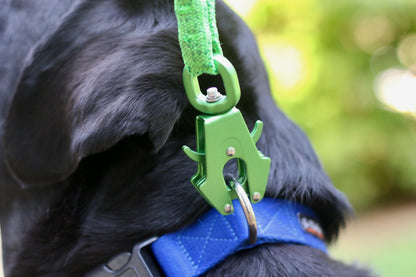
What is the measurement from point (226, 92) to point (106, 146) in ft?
0.83

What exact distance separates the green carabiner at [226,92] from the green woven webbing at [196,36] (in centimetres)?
2

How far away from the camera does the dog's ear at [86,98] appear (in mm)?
976

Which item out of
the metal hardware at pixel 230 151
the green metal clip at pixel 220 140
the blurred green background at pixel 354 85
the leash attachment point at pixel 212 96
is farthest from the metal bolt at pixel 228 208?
the blurred green background at pixel 354 85

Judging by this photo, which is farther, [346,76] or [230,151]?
[346,76]

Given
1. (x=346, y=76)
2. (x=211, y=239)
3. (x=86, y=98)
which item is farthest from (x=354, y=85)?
(x=86, y=98)

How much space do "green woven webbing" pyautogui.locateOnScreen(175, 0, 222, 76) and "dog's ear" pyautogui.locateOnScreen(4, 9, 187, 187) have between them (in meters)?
0.11

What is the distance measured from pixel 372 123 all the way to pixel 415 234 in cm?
147

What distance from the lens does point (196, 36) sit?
0.95m

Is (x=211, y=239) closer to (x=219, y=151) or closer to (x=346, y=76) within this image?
(x=219, y=151)

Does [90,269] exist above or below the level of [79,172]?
below

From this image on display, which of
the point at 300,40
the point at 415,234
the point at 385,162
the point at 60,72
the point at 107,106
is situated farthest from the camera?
the point at 385,162

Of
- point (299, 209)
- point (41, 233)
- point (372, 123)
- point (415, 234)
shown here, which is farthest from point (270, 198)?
point (372, 123)

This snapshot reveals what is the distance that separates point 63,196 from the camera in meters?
1.17

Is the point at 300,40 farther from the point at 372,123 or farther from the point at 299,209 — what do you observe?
the point at 299,209
